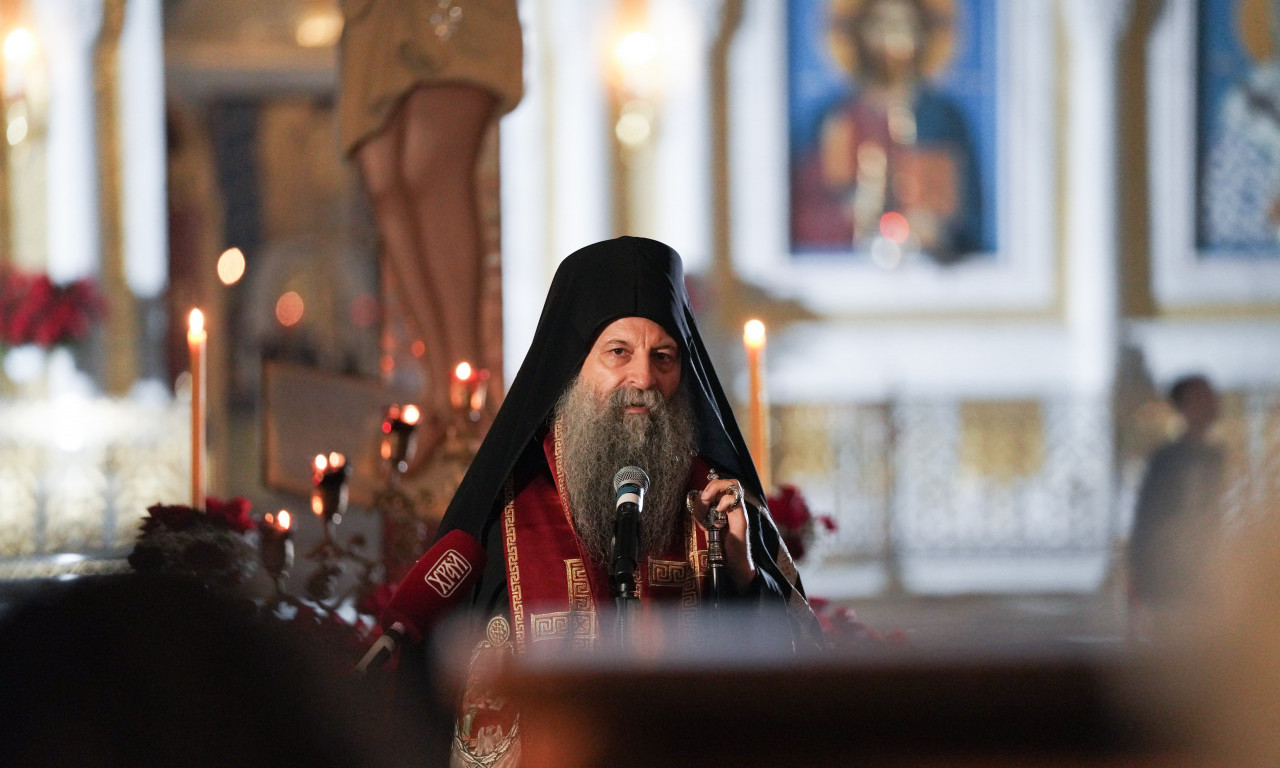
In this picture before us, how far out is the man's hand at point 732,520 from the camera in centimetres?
218

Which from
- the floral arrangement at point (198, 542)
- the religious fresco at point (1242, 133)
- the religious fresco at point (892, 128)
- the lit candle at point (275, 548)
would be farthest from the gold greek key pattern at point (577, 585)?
the religious fresco at point (1242, 133)

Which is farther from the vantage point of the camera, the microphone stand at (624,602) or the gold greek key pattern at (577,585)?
the gold greek key pattern at (577,585)

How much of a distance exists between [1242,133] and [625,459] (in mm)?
6397

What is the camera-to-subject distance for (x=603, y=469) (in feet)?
7.77

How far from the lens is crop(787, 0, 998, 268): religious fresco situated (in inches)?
295

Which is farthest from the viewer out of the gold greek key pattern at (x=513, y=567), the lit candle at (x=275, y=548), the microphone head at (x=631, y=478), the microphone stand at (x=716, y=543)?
the lit candle at (x=275, y=548)

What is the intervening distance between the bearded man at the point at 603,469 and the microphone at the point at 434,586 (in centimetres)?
5

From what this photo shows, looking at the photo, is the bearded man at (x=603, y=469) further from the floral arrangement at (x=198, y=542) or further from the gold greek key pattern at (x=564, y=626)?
the floral arrangement at (x=198, y=542)

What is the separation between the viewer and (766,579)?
2.35 metres

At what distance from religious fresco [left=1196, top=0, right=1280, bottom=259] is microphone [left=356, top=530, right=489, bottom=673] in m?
6.38

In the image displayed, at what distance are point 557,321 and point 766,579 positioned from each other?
0.60m

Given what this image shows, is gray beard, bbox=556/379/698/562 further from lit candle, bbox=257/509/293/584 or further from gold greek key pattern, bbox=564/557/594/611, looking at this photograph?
lit candle, bbox=257/509/293/584

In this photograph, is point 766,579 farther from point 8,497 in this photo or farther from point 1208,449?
point 8,497

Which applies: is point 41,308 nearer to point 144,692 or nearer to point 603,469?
point 603,469
